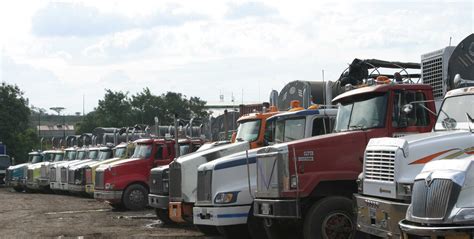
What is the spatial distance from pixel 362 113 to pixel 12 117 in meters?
58.9

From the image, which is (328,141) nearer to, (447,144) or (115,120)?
(447,144)

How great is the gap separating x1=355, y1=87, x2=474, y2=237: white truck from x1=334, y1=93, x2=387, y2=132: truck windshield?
128cm

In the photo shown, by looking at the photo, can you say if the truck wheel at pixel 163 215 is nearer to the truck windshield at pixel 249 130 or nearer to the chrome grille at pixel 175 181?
the chrome grille at pixel 175 181

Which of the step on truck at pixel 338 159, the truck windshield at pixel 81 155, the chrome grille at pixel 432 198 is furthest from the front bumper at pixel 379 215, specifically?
the truck windshield at pixel 81 155

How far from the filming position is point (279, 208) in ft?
40.9

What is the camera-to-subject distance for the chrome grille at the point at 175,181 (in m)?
17.0

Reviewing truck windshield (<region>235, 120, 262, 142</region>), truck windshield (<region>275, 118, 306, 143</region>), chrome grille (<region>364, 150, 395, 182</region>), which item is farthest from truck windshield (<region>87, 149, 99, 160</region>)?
chrome grille (<region>364, 150, 395, 182</region>)

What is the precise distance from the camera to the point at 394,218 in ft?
32.4

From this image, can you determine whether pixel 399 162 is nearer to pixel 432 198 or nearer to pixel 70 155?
pixel 432 198

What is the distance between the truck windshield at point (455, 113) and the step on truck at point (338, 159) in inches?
30.4

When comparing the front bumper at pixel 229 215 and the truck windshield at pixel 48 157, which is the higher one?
the truck windshield at pixel 48 157

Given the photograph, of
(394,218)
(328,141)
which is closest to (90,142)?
(328,141)

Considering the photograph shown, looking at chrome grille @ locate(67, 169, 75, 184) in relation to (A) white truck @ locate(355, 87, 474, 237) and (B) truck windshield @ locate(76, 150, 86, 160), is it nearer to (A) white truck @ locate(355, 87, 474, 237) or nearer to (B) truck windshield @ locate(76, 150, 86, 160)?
(B) truck windshield @ locate(76, 150, 86, 160)

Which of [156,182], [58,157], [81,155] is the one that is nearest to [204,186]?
[156,182]
